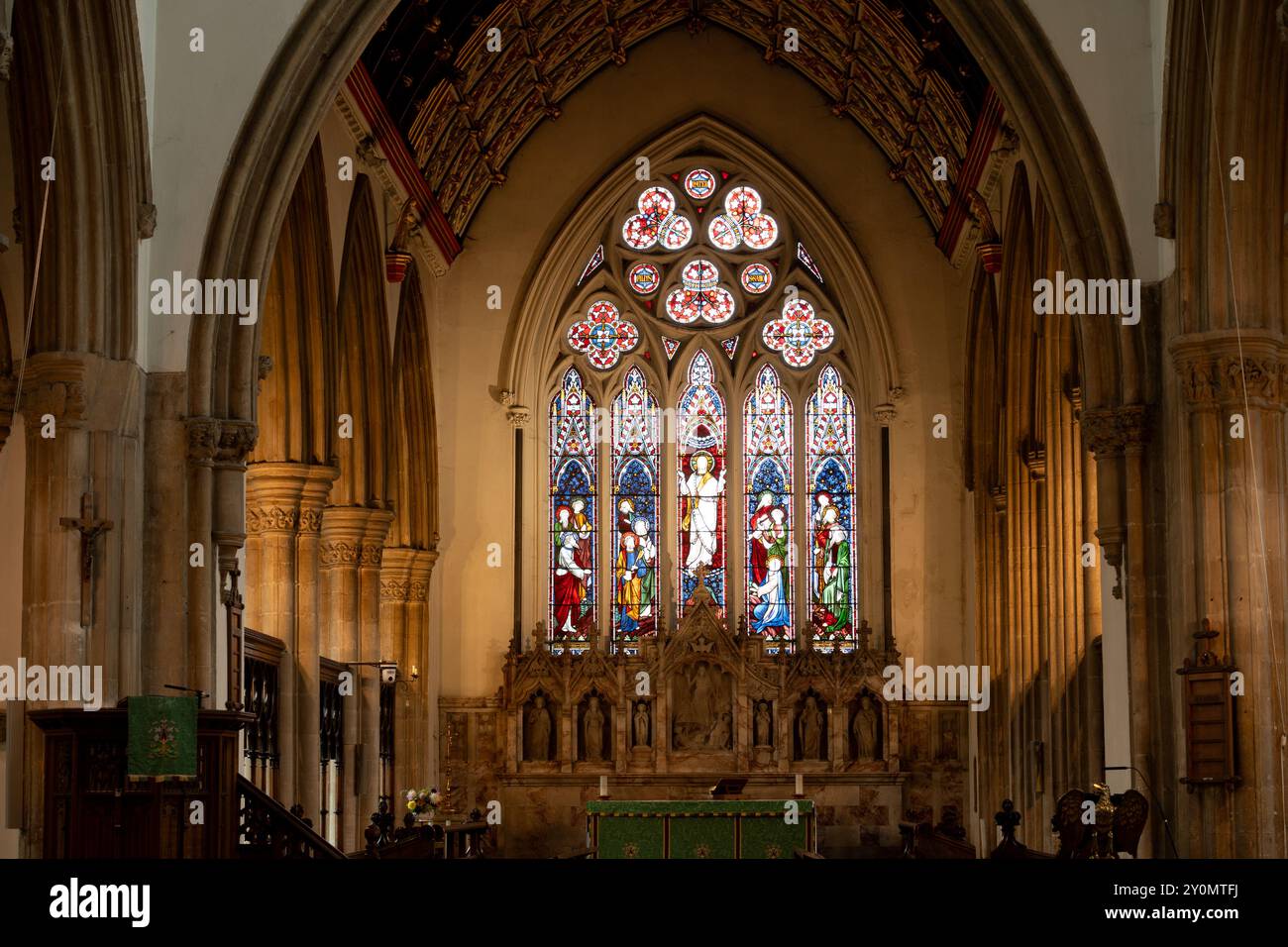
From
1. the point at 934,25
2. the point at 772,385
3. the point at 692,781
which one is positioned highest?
the point at 934,25

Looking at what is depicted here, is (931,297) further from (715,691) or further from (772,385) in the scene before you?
(715,691)

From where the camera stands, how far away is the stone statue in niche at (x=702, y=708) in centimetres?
2136

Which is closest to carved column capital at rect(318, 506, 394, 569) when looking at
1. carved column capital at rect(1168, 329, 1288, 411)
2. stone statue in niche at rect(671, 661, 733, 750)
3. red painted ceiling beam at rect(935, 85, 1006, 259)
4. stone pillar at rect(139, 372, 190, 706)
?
stone statue in niche at rect(671, 661, 733, 750)

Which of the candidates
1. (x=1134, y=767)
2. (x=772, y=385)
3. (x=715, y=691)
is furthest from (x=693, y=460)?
(x=1134, y=767)

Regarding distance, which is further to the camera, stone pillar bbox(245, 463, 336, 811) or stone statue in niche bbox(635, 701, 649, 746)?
stone statue in niche bbox(635, 701, 649, 746)

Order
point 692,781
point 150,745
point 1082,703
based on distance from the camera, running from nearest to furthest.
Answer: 1. point 150,745
2. point 1082,703
3. point 692,781

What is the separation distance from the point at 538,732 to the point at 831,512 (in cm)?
418

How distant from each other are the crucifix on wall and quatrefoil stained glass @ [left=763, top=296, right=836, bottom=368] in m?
11.7

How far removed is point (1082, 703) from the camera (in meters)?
17.1

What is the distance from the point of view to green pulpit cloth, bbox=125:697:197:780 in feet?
31.8

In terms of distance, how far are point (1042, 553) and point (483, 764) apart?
6598 millimetres

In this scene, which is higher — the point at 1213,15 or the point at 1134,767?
the point at 1213,15

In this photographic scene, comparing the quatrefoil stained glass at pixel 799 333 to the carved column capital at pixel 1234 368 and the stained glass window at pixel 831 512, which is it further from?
the carved column capital at pixel 1234 368

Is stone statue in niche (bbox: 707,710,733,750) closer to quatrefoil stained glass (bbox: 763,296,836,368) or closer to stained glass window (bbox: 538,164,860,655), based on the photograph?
stained glass window (bbox: 538,164,860,655)
